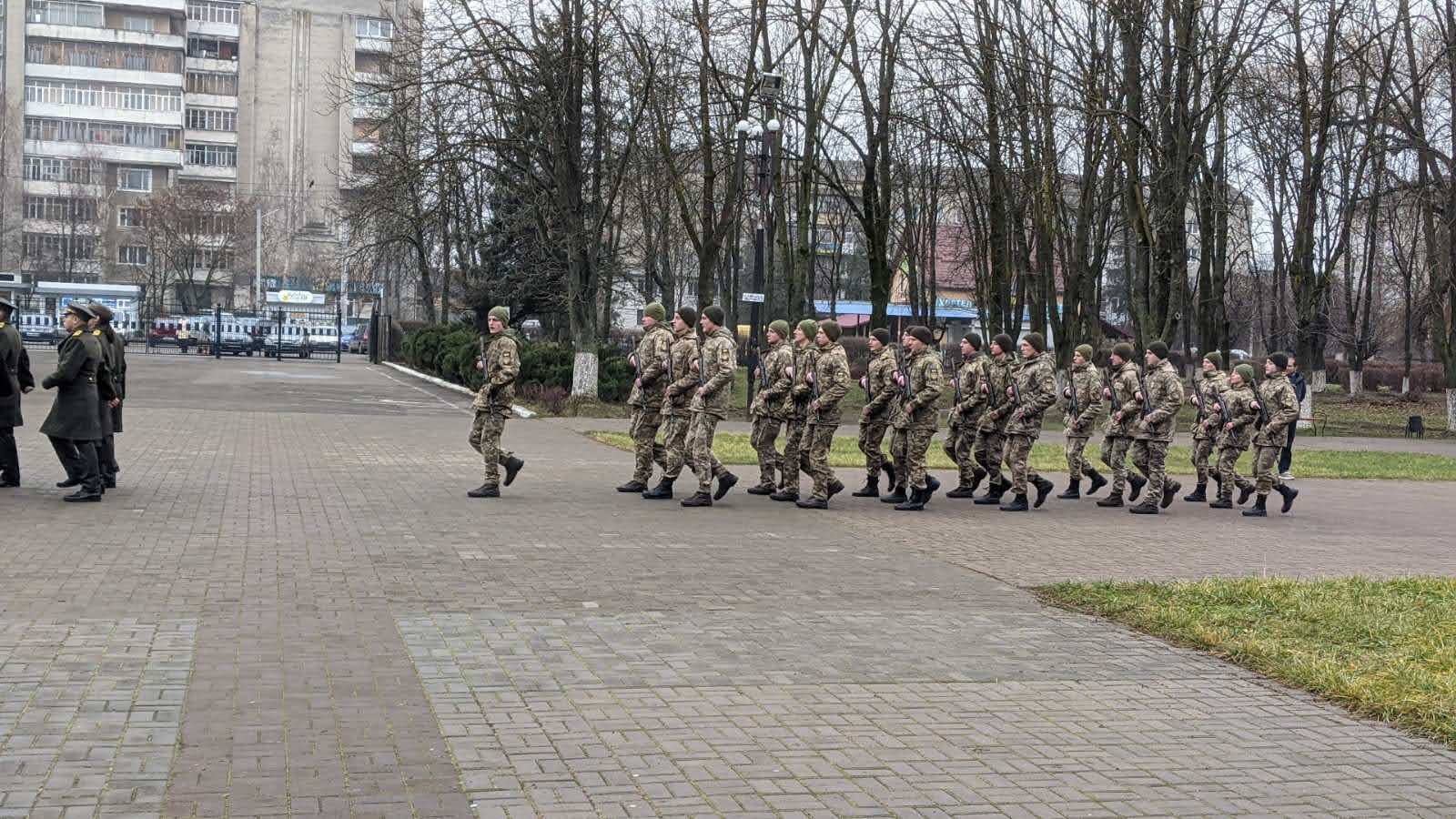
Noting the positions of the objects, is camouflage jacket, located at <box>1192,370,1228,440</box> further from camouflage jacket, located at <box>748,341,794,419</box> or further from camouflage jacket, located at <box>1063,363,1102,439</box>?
camouflage jacket, located at <box>748,341,794,419</box>

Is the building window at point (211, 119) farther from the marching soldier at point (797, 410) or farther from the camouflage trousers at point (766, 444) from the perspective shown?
the marching soldier at point (797, 410)

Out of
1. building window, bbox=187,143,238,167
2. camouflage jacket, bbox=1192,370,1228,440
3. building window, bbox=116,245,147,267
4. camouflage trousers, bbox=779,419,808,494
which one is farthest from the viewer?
building window, bbox=187,143,238,167

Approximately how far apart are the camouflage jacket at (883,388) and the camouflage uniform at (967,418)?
94 centimetres

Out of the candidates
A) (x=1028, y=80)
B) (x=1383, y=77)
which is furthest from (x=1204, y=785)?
(x=1383, y=77)

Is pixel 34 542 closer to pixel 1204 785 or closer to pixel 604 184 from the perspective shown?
pixel 1204 785

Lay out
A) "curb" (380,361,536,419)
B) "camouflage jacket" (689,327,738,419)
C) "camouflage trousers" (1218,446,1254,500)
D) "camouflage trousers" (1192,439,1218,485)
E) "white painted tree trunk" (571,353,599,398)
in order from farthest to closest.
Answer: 1. "white painted tree trunk" (571,353,599,398)
2. "curb" (380,361,536,419)
3. "camouflage trousers" (1192,439,1218,485)
4. "camouflage trousers" (1218,446,1254,500)
5. "camouflage jacket" (689,327,738,419)

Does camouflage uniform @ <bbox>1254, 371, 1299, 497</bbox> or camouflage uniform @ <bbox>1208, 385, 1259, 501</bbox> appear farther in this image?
camouflage uniform @ <bbox>1208, 385, 1259, 501</bbox>

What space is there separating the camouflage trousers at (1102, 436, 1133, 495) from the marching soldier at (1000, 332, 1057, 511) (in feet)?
3.39

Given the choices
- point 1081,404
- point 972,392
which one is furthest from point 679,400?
point 1081,404

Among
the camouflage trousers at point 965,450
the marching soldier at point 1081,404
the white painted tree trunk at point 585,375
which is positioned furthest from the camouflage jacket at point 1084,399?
the white painted tree trunk at point 585,375

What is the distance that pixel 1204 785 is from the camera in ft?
18.4

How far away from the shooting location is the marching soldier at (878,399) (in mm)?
14898

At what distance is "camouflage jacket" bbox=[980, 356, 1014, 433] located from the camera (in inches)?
617

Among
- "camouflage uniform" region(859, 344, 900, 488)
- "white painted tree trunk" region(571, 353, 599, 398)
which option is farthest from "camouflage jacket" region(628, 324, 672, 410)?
"white painted tree trunk" region(571, 353, 599, 398)
